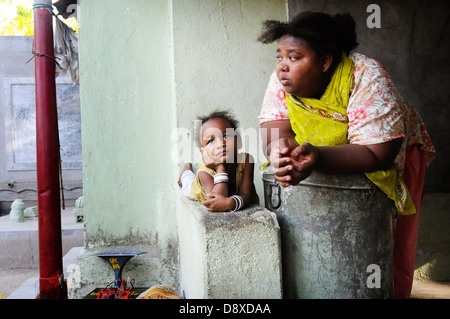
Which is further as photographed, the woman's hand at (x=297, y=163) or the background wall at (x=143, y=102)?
the background wall at (x=143, y=102)

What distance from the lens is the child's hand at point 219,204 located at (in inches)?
78.2

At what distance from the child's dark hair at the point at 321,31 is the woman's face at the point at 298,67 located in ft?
0.12

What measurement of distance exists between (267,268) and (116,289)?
1600 mm

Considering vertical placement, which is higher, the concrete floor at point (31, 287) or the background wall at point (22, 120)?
the background wall at point (22, 120)

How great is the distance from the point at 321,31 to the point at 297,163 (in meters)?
0.72

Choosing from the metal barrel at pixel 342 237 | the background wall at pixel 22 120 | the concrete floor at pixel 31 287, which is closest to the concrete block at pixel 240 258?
the metal barrel at pixel 342 237

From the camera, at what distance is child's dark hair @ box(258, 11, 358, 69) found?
1.80 metres

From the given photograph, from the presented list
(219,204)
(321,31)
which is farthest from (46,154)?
(321,31)

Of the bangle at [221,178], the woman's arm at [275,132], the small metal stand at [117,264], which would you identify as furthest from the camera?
the small metal stand at [117,264]

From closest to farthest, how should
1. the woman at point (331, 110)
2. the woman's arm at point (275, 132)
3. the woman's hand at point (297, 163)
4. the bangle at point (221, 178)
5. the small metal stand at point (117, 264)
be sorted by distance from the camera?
1. the woman's hand at point (297, 163)
2. the woman at point (331, 110)
3. the woman's arm at point (275, 132)
4. the bangle at point (221, 178)
5. the small metal stand at point (117, 264)

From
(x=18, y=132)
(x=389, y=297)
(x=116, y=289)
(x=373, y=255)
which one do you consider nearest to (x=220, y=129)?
(x=373, y=255)

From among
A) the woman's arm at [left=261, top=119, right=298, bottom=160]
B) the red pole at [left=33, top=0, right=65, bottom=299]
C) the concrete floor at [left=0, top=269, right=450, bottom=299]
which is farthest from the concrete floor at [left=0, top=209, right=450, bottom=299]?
the woman's arm at [left=261, top=119, right=298, bottom=160]

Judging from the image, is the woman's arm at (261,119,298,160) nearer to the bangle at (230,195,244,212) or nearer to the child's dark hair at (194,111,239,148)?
the bangle at (230,195,244,212)

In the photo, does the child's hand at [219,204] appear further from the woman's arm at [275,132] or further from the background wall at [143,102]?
the background wall at [143,102]
